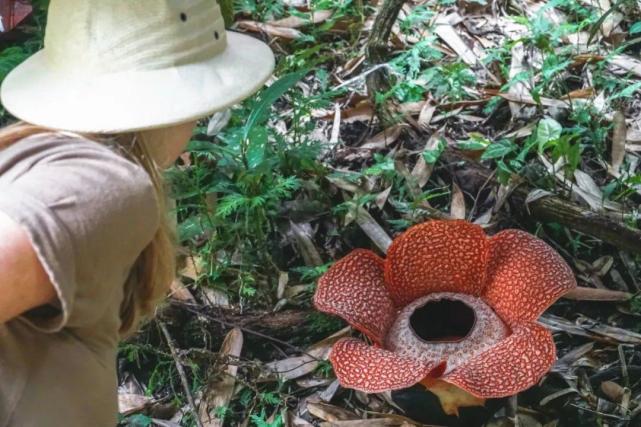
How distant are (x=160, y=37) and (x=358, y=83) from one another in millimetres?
1801

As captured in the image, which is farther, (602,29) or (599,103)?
(602,29)

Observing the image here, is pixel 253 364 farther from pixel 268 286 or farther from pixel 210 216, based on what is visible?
pixel 210 216

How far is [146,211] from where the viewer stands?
48.7 inches

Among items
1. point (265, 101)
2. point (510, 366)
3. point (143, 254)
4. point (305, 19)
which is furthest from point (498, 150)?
point (143, 254)

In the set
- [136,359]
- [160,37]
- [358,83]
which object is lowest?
[136,359]

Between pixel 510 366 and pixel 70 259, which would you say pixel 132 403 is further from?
pixel 70 259

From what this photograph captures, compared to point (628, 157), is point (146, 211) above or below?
above

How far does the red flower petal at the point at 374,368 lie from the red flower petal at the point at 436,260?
0.91ft

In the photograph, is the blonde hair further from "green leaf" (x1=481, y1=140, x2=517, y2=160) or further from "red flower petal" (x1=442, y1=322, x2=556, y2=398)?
"green leaf" (x1=481, y1=140, x2=517, y2=160)

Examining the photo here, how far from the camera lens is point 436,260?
2.16 m

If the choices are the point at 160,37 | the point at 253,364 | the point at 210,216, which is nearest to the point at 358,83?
the point at 210,216

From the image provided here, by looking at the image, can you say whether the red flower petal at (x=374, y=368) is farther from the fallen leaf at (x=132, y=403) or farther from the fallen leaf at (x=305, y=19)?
the fallen leaf at (x=305, y=19)

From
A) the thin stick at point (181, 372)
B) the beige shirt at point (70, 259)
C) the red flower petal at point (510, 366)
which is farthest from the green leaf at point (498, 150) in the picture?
the beige shirt at point (70, 259)

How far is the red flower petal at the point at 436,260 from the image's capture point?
6.97ft
